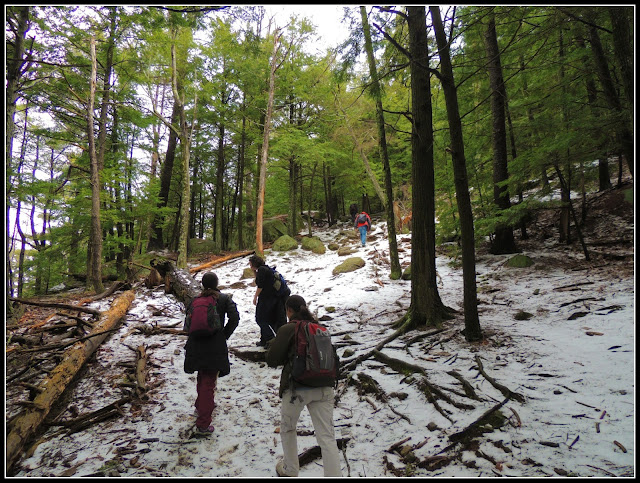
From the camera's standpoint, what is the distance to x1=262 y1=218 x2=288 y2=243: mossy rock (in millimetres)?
18500

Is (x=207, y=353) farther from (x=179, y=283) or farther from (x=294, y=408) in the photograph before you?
(x=179, y=283)

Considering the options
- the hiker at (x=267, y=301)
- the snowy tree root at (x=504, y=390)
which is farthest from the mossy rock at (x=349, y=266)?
the snowy tree root at (x=504, y=390)

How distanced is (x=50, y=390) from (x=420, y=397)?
4913 mm

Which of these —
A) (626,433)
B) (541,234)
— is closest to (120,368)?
(626,433)

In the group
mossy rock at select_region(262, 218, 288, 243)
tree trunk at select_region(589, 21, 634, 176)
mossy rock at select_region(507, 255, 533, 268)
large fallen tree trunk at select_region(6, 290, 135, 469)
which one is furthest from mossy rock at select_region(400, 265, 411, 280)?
mossy rock at select_region(262, 218, 288, 243)

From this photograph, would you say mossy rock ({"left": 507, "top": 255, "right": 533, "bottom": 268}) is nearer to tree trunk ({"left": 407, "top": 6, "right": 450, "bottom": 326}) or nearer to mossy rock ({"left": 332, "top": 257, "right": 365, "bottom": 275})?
tree trunk ({"left": 407, "top": 6, "right": 450, "bottom": 326})

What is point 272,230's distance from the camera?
1875 centimetres

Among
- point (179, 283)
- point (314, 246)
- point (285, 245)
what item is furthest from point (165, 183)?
point (179, 283)

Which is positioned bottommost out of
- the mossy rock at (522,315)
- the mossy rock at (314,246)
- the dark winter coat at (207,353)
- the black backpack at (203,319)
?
the mossy rock at (522,315)

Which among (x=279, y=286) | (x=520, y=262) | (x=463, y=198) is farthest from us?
(x=520, y=262)

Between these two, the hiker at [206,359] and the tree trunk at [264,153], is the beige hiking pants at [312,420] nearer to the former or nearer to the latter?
the hiker at [206,359]

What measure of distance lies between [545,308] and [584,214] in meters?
5.23

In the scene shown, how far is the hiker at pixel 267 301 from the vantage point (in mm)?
5523

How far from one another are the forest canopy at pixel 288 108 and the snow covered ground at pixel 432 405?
2.86 metres
